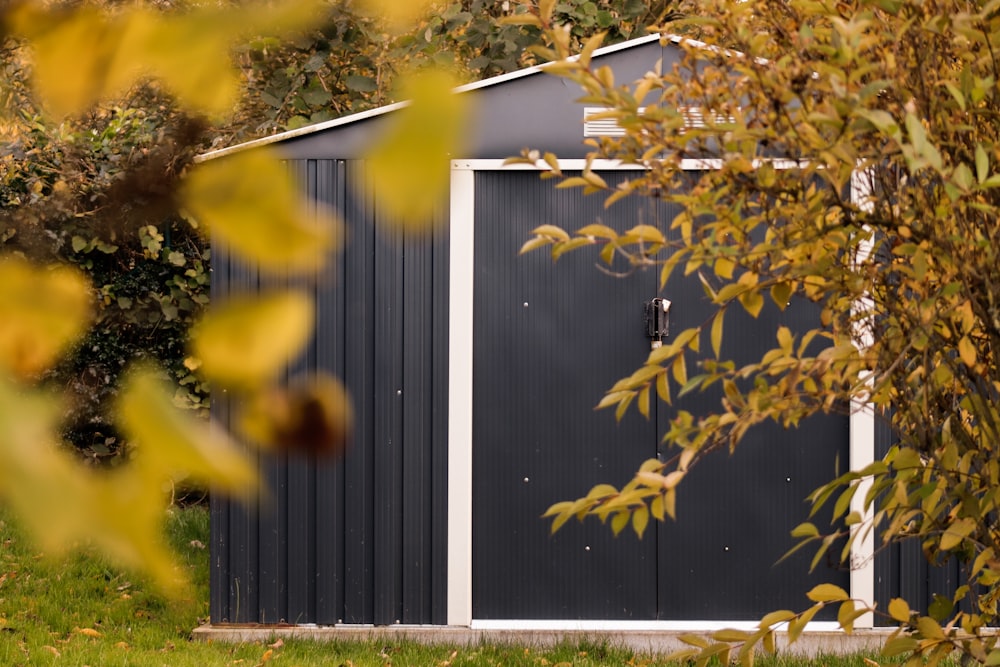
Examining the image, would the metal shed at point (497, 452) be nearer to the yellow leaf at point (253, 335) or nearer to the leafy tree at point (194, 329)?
the leafy tree at point (194, 329)

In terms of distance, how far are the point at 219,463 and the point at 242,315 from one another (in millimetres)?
77

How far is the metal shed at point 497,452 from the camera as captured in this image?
536cm

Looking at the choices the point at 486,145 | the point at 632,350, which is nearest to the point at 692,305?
the point at 632,350

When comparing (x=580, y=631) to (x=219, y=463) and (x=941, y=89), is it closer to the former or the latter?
(x=941, y=89)

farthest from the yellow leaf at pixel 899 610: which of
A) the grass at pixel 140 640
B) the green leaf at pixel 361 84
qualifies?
the green leaf at pixel 361 84

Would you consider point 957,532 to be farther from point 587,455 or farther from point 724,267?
point 587,455

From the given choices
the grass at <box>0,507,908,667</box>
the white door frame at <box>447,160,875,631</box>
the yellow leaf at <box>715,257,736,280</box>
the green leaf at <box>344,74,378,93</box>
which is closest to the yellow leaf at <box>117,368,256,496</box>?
the yellow leaf at <box>715,257,736,280</box>

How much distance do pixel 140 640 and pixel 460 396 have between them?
85.1 inches

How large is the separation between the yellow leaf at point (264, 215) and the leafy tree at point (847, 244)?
134 centimetres

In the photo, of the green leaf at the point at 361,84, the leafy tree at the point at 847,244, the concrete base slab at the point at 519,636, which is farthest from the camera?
the green leaf at the point at 361,84

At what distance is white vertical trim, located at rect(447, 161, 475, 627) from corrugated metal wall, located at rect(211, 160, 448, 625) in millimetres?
54

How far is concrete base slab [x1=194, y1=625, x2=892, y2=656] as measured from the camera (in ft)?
17.3

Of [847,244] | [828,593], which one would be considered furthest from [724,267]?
[828,593]

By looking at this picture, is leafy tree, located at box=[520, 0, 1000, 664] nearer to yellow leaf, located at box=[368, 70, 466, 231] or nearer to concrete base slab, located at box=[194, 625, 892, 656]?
yellow leaf, located at box=[368, 70, 466, 231]
